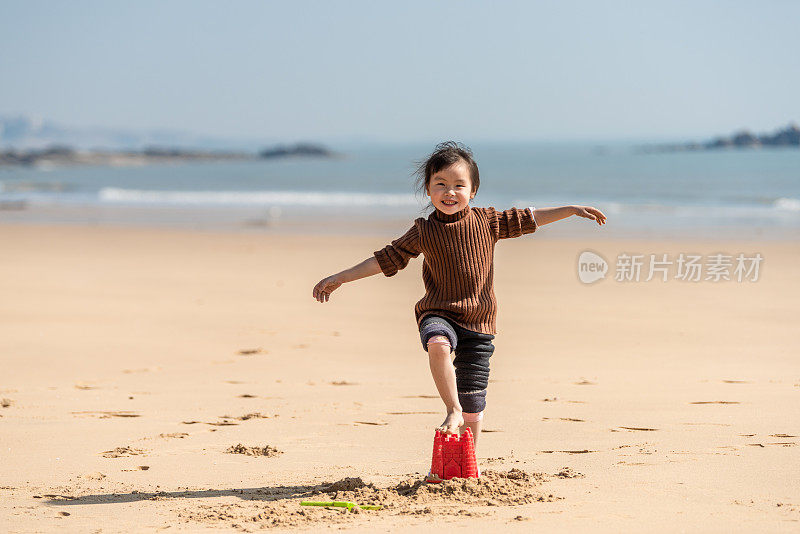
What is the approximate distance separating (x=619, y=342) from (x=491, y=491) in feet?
12.5

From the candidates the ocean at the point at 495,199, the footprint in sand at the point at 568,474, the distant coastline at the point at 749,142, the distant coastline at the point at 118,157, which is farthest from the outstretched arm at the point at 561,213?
the distant coastline at the point at 118,157

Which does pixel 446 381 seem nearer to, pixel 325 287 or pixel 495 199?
pixel 325 287

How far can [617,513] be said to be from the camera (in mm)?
3201

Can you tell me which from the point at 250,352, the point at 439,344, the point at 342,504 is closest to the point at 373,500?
the point at 342,504

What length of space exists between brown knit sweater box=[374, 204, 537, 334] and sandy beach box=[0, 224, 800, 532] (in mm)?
664

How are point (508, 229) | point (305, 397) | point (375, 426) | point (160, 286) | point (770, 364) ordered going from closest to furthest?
point (508, 229), point (375, 426), point (305, 397), point (770, 364), point (160, 286)

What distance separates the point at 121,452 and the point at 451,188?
1.96 m

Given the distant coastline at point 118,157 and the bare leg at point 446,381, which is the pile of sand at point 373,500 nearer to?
the bare leg at point 446,381

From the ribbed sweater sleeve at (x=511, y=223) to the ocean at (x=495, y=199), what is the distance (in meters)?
12.7

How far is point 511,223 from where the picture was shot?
12.3ft

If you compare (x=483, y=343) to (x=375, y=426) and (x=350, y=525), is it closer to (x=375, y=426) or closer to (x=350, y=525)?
(x=350, y=525)

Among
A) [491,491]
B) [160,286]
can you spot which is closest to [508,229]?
[491,491]

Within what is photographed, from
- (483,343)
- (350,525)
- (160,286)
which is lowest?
(350,525)

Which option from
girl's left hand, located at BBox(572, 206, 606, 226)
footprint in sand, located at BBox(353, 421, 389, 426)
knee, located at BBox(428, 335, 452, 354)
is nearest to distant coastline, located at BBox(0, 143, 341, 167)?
footprint in sand, located at BBox(353, 421, 389, 426)
